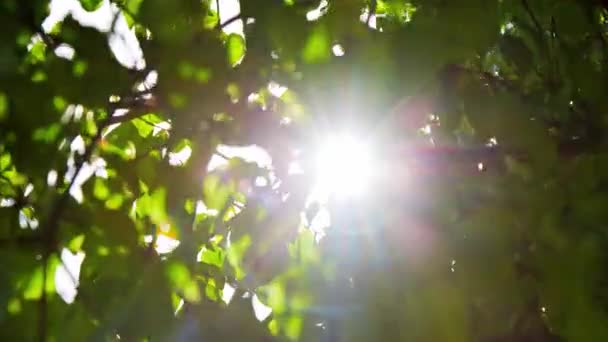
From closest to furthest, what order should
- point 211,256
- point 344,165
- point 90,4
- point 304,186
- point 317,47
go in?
point 317,47 < point 344,165 < point 304,186 < point 90,4 < point 211,256

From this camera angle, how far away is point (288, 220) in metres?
1.08

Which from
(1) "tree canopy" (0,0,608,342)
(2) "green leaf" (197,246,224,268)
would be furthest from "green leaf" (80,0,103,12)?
(2) "green leaf" (197,246,224,268)

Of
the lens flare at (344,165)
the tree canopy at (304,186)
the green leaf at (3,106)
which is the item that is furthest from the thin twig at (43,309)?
the lens flare at (344,165)

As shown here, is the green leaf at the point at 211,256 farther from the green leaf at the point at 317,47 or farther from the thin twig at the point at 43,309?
the green leaf at the point at 317,47

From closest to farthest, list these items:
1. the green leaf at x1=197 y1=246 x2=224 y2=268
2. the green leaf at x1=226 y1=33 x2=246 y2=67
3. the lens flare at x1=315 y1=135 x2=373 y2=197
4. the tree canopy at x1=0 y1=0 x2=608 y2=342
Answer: the tree canopy at x1=0 y1=0 x2=608 y2=342 < the lens flare at x1=315 y1=135 x2=373 y2=197 < the green leaf at x1=226 y1=33 x2=246 y2=67 < the green leaf at x1=197 y1=246 x2=224 y2=268

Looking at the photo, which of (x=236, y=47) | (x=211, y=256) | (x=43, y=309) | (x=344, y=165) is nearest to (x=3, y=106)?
(x=43, y=309)

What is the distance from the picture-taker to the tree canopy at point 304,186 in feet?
2.34

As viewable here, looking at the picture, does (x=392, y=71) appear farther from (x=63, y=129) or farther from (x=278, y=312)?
(x=63, y=129)

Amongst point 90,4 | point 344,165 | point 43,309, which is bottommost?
point 43,309

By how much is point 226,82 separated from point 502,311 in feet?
1.94

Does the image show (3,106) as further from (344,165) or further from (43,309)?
(344,165)

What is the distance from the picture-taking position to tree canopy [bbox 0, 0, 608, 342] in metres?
0.71

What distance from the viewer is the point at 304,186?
111 centimetres

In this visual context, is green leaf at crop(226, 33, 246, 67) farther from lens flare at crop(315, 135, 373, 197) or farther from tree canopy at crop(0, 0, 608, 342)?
lens flare at crop(315, 135, 373, 197)
